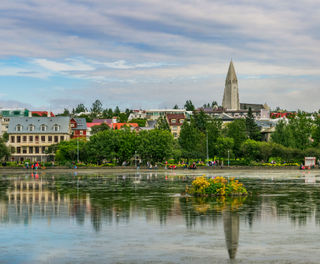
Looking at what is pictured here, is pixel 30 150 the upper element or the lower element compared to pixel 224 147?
lower

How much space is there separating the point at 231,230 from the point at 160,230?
9.60ft

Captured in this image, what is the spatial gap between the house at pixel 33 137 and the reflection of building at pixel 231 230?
376 ft

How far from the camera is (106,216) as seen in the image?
25797 millimetres

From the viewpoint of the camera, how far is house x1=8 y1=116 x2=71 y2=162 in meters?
137

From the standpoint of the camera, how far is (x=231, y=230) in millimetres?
21359

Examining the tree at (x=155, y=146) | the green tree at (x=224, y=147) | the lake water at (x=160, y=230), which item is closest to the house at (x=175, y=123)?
the green tree at (x=224, y=147)

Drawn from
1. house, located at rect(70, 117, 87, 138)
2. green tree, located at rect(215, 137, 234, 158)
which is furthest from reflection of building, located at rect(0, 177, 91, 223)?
house, located at rect(70, 117, 87, 138)

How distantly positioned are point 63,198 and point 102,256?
19.6 metres

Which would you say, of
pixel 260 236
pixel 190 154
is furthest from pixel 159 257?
pixel 190 154

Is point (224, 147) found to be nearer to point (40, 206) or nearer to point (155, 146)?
point (155, 146)

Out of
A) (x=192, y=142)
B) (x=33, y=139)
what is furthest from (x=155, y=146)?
(x=33, y=139)

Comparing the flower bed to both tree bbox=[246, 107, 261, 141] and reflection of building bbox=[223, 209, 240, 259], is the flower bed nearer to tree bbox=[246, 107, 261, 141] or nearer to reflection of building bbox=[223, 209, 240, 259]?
reflection of building bbox=[223, 209, 240, 259]

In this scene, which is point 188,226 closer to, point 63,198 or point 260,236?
point 260,236

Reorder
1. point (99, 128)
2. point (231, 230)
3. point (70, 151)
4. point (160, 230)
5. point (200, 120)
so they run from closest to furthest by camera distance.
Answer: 1. point (231, 230)
2. point (160, 230)
3. point (70, 151)
4. point (200, 120)
5. point (99, 128)
